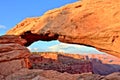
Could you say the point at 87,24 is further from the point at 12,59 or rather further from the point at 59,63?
the point at 59,63

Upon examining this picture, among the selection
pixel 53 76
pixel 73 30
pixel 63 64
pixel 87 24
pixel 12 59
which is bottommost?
pixel 63 64

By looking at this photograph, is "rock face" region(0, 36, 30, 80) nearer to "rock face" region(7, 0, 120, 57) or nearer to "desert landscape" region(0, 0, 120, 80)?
"desert landscape" region(0, 0, 120, 80)

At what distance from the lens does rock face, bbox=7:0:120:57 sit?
34.0 ft

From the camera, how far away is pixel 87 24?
1085 centimetres

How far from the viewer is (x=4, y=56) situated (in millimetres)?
8633

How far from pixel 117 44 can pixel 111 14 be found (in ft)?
4.16

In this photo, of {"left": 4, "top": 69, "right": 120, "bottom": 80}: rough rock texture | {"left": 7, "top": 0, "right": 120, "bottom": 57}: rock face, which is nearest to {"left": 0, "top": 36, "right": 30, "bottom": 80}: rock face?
{"left": 4, "top": 69, "right": 120, "bottom": 80}: rough rock texture

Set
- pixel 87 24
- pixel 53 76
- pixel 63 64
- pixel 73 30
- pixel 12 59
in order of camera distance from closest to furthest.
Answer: pixel 53 76 → pixel 12 59 → pixel 87 24 → pixel 73 30 → pixel 63 64

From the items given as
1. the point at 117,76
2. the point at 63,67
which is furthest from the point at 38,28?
the point at 63,67

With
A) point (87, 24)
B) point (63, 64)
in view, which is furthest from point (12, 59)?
point (63, 64)

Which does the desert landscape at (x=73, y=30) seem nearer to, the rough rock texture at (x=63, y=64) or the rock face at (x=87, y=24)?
the rock face at (x=87, y=24)

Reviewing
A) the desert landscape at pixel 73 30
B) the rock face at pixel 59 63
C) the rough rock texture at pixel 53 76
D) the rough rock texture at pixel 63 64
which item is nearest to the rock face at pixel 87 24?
the desert landscape at pixel 73 30

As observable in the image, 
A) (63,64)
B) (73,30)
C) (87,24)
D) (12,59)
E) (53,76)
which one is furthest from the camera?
(63,64)

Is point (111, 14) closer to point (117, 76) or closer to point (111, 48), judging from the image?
point (111, 48)
